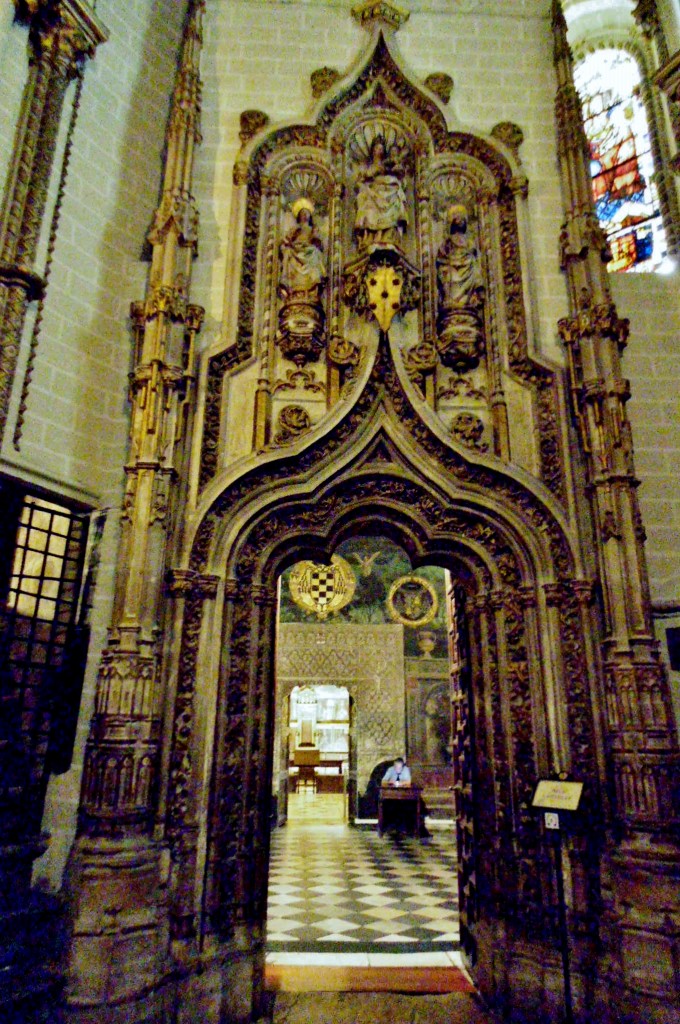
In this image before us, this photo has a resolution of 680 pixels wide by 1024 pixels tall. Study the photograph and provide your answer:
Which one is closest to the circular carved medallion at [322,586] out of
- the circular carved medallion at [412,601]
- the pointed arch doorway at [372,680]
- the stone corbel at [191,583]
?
the pointed arch doorway at [372,680]

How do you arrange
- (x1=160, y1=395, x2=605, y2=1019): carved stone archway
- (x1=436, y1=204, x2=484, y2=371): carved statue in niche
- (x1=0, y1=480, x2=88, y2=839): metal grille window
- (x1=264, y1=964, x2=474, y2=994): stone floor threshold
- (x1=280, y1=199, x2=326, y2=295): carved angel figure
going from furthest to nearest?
(x1=280, y1=199, x2=326, y2=295): carved angel figure < (x1=436, y1=204, x2=484, y2=371): carved statue in niche < (x1=264, y1=964, x2=474, y2=994): stone floor threshold < (x1=160, y1=395, x2=605, y2=1019): carved stone archway < (x1=0, y1=480, x2=88, y2=839): metal grille window

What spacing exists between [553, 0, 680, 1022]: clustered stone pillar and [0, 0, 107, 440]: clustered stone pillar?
15.7 feet

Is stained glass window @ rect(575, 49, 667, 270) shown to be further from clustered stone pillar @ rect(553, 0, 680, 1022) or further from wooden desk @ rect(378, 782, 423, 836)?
wooden desk @ rect(378, 782, 423, 836)

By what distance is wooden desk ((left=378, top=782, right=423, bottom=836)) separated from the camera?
43.6 ft

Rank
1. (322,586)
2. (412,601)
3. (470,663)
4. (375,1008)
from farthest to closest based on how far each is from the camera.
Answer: (412,601) → (322,586) → (470,663) → (375,1008)

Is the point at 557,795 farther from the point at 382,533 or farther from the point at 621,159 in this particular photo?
the point at 621,159

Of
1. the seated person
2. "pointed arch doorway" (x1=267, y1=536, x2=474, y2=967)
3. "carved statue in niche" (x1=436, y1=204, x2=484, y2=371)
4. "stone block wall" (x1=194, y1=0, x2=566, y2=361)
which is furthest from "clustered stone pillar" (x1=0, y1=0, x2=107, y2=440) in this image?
the seated person

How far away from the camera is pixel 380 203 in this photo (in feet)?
23.6

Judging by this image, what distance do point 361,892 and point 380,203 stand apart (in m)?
8.20

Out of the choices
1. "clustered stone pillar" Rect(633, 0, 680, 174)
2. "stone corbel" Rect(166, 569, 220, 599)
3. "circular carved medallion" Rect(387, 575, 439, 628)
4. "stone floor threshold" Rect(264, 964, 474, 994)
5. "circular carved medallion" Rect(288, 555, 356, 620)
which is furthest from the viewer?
"circular carved medallion" Rect(387, 575, 439, 628)


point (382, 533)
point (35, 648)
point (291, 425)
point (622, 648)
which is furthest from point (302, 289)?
point (622, 648)

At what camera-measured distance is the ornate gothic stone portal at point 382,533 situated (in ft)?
16.0

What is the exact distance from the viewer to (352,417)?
6.41 meters

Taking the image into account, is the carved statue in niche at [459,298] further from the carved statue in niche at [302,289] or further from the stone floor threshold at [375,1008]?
the stone floor threshold at [375,1008]
